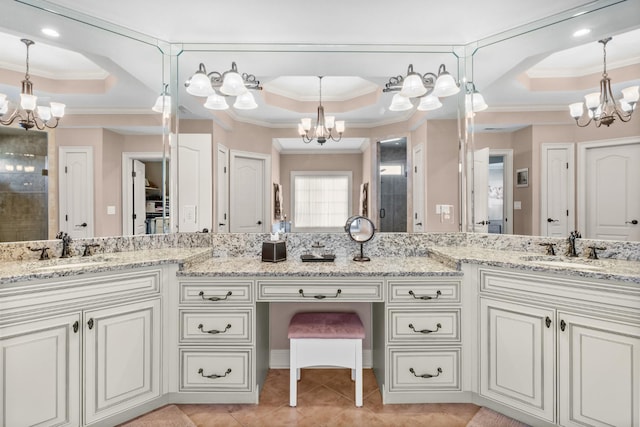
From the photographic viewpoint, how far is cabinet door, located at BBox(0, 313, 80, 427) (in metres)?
1.36

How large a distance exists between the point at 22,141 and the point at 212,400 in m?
2.03

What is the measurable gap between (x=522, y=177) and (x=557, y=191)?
0.76 feet

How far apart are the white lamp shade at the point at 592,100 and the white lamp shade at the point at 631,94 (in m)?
0.12

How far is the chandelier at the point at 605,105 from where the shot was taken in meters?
1.82

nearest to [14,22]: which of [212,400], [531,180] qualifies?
[212,400]

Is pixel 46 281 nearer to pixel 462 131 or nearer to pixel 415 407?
pixel 415 407

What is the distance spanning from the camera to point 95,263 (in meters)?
1.73

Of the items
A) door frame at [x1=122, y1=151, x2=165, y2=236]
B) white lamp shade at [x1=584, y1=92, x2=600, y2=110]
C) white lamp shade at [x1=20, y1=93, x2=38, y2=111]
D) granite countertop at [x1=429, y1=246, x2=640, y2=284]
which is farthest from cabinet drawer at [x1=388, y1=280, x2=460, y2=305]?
white lamp shade at [x1=20, y1=93, x2=38, y2=111]

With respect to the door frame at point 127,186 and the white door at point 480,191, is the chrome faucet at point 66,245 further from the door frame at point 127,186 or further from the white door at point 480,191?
the white door at point 480,191

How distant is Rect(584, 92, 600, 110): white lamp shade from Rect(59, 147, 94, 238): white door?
3.41 m

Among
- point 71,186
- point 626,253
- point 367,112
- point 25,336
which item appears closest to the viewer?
point 25,336

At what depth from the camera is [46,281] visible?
1.44 m

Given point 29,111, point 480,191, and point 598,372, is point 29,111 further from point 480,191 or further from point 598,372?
point 598,372

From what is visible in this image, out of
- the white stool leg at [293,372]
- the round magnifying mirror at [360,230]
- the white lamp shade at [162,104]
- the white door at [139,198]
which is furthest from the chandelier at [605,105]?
the white door at [139,198]
